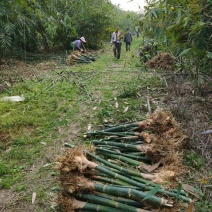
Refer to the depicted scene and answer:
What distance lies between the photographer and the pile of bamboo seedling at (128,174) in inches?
69.8

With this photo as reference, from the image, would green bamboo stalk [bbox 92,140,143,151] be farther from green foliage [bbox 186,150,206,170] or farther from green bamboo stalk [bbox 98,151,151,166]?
green foliage [bbox 186,150,206,170]

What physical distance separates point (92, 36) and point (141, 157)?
1150 centimetres

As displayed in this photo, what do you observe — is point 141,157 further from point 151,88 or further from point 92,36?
point 92,36

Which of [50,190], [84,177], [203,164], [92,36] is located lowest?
[50,190]

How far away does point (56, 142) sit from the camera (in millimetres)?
3162

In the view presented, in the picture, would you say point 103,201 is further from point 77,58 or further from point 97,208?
point 77,58

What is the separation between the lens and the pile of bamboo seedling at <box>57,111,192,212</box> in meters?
1.77

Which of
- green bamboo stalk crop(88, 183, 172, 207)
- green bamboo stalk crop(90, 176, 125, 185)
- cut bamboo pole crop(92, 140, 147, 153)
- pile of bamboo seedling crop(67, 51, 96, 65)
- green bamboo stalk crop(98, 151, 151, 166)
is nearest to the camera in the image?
green bamboo stalk crop(88, 183, 172, 207)

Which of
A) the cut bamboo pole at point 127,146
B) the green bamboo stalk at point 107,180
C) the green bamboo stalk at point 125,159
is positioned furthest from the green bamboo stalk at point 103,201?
the cut bamboo pole at point 127,146

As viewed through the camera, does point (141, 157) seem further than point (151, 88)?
No

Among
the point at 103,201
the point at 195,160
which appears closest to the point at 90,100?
the point at 195,160

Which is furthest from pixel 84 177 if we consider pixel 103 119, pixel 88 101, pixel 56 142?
pixel 88 101

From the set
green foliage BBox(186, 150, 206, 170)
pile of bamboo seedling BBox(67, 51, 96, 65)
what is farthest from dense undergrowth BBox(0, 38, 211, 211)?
pile of bamboo seedling BBox(67, 51, 96, 65)

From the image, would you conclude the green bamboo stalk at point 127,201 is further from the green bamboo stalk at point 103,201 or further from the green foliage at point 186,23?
the green foliage at point 186,23
